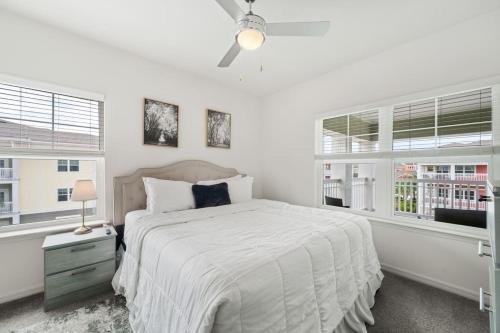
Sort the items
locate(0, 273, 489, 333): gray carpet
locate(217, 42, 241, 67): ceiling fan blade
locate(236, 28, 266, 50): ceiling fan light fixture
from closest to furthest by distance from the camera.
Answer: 1. locate(236, 28, 266, 50): ceiling fan light fixture
2. locate(0, 273, 489, 333): gray carpet
3. locate(217, 42, 241, 67): ceiling fan blade

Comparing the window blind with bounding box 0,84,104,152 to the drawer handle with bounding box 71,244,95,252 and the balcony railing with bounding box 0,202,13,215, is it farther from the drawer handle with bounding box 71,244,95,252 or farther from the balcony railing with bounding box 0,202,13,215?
the drawer handle with bounding box 71,244,95,252

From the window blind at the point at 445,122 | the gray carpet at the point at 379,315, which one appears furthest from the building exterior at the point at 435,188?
the gray carpet at the point at 379,315

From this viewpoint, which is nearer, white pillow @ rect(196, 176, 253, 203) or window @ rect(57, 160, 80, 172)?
window @ rect(57, 160, 80, 172)

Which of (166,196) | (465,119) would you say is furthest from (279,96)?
(166,196)

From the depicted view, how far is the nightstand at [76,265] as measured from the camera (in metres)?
1.79

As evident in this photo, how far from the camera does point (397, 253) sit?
8.07ft

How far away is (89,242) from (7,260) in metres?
0.73

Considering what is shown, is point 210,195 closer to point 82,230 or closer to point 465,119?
point 82,230

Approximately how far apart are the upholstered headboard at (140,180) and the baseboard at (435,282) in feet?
8.75

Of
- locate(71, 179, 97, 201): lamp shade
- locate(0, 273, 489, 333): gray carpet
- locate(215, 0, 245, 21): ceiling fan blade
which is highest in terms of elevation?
locate(215, 0, 245, 21): ceiling fan blade

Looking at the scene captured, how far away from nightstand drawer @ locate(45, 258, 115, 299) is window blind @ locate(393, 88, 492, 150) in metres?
3.41

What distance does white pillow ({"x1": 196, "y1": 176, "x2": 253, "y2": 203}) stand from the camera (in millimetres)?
2971

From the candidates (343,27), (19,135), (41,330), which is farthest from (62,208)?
(343,27)

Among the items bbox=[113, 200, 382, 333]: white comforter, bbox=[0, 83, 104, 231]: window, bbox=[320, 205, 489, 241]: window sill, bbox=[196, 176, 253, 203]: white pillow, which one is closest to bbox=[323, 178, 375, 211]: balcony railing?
bbox=[320, 205, 489, 241]: window sill
